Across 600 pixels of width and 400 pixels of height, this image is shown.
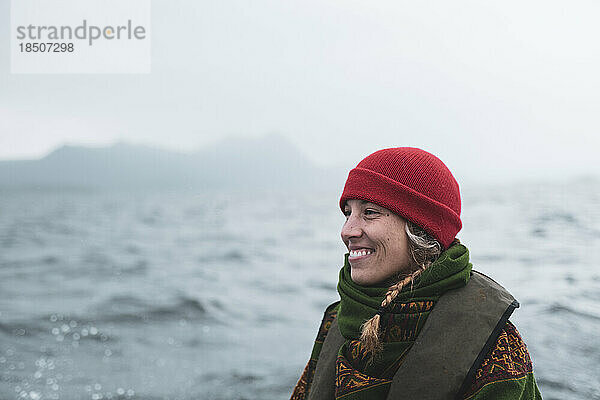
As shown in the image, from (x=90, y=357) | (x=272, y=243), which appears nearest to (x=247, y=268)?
(x=272, y=243)

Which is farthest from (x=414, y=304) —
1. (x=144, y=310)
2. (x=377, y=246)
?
(x=144, y=310)

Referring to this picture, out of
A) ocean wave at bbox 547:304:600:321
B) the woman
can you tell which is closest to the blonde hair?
the woman

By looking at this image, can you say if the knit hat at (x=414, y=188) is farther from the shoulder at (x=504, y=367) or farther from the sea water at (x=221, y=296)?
the sea water at (x=221, y=296)

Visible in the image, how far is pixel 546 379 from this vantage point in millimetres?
4246

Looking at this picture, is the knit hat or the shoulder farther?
the knit hat

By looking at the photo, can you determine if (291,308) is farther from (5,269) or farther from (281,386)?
(5,269)

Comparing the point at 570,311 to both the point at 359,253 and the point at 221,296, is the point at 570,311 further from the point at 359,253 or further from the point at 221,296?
the point at 221,296

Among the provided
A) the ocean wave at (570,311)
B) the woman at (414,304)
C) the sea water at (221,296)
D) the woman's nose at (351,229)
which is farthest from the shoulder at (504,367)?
the ocean wave at (570,311)

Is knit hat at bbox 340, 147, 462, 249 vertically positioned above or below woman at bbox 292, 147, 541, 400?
above

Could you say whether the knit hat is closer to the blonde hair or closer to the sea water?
the blonde hair

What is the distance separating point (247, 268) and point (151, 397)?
262 inches

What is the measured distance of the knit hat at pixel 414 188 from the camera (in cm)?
151

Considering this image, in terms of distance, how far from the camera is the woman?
137cm

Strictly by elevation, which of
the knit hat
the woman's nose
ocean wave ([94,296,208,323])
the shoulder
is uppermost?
the knit hat
